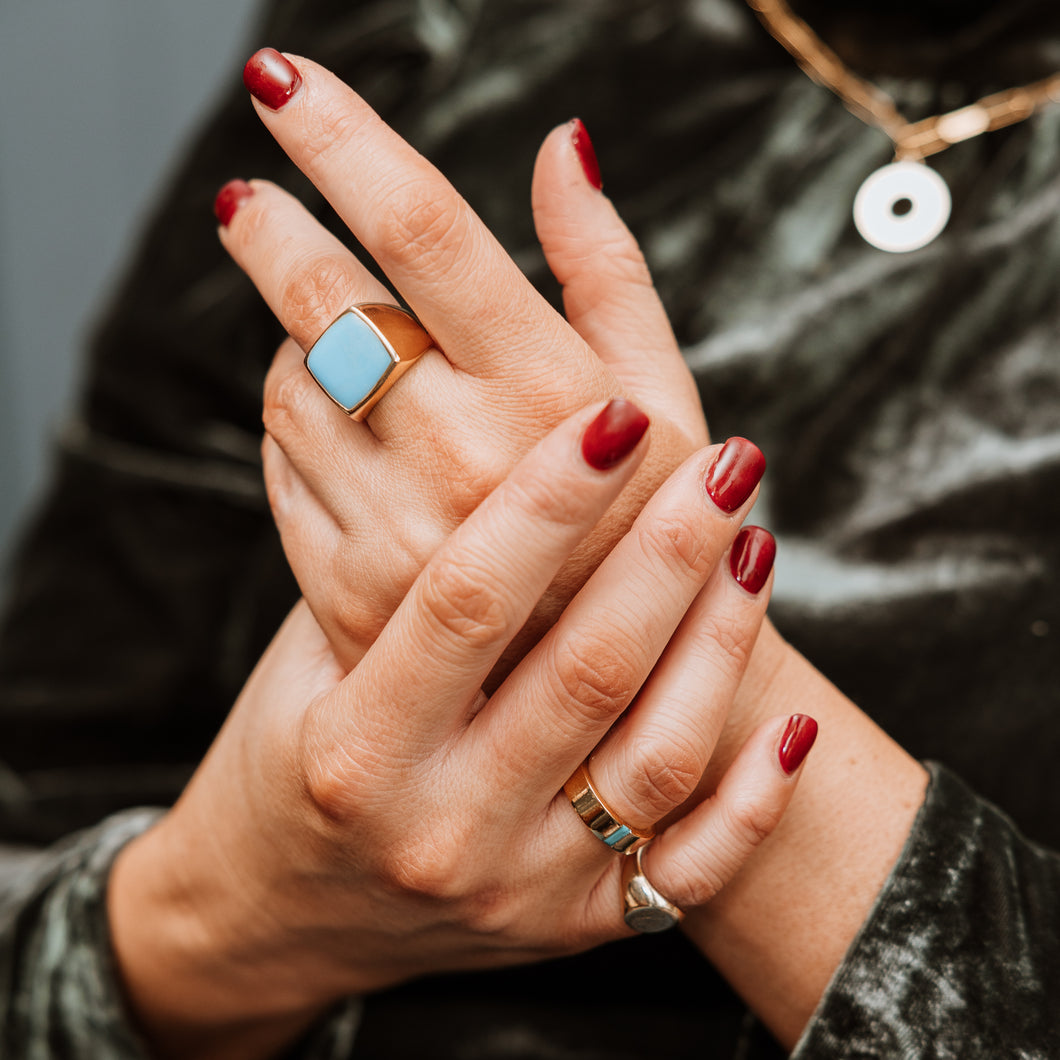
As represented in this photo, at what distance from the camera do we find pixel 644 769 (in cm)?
50

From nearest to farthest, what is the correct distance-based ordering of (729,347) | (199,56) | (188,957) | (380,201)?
(380,201), (188,957), (729,347), (199,56)

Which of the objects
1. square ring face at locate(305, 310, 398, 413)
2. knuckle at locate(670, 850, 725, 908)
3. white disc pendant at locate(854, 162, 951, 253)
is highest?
white disc pendant at locate(854, 162, 951, 253)

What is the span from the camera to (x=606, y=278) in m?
0.58

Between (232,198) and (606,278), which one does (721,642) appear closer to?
(606,278)

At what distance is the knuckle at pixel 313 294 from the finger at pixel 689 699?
0.84 feet

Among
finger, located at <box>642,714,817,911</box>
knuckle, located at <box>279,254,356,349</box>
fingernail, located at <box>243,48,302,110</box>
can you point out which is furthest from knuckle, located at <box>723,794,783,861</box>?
fingernail, located at <box>243,48,302,110</box>

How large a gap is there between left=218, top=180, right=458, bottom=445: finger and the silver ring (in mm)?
276

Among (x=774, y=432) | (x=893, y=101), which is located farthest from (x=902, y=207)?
(x=774, y=432)

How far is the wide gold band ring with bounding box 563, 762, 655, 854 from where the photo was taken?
1.69 feet

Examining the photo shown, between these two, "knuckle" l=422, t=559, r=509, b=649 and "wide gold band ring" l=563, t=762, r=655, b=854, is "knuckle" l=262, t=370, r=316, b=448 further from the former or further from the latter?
"wide gold band ring" l=563, t=762, r=655, b=854

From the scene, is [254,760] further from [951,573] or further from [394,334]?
[951,573]

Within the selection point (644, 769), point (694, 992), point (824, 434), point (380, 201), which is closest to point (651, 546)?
point (644, 769)

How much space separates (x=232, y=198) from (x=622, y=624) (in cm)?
35

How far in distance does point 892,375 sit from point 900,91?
0.80 ft
